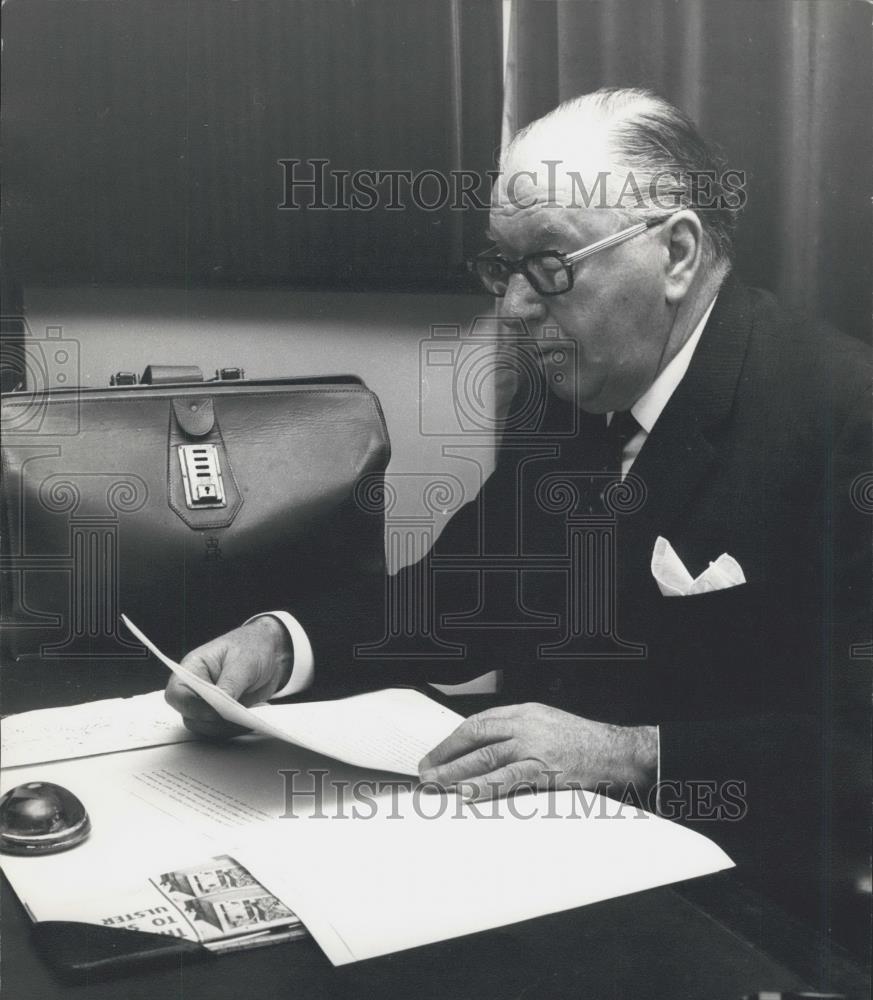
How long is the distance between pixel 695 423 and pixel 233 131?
0.53 meters

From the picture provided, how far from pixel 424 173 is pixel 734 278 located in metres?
0.38

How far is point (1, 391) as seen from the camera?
93cm

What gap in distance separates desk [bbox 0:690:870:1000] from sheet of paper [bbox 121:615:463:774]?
163 millimetres

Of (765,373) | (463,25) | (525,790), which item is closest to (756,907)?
(525,790)

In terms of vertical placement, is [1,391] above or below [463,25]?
below

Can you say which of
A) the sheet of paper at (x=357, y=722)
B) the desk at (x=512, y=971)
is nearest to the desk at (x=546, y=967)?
the desk at (x=512, y=971)

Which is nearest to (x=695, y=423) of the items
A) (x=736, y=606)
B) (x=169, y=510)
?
(x=736, y=606)

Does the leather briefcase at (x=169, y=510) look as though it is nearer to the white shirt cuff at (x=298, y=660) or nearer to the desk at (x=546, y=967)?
the white shirt cuff at (x=298, y=660)

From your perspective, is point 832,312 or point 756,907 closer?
point 756,907

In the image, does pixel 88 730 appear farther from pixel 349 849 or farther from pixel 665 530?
pixel 665 530

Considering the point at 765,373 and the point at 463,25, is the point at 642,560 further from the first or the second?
the point at 463,25

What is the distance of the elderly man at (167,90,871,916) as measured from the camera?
2.54 ft

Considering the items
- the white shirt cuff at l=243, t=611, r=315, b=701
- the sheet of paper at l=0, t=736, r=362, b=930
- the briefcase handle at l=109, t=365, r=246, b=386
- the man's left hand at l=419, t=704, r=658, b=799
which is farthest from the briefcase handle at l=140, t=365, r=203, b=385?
the man's left hand at l=419, t=704, r=658, b=799

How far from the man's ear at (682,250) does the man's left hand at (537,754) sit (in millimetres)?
464
